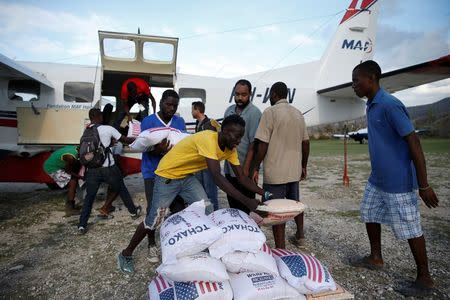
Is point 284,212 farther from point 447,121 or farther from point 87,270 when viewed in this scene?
point 447,121

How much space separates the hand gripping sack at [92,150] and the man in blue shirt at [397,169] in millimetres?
3242

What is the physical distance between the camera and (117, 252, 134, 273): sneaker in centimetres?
292

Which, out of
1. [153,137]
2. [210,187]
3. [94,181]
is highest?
[153,137]

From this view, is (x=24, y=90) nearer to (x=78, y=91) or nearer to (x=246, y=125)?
(x=78, y=91)

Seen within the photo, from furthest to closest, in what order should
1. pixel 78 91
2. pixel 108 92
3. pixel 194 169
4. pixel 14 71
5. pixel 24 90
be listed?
pixel 108 92 < pixel 78 91 < pixel 24 90 < pixel 14 71 < pixel 194 169

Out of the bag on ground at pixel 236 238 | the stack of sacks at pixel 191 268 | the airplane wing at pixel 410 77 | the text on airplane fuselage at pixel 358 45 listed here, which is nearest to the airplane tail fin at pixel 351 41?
the text on airplane fuselage at pixel 358 45

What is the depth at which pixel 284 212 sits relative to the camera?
7.53 feet

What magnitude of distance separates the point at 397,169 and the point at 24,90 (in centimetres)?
751

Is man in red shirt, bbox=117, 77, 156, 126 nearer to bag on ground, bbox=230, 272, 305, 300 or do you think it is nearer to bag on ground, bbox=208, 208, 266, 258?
bag on ground, bbox=208, 208, 266, 258

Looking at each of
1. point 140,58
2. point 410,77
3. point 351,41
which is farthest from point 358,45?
point 140,58

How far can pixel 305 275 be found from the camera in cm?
215

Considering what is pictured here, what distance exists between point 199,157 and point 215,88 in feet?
18.9

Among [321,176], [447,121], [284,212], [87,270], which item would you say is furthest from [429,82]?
[447,121]

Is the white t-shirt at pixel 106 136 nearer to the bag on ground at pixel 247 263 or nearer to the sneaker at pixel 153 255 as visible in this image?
the sneaker at pixel 153 255
